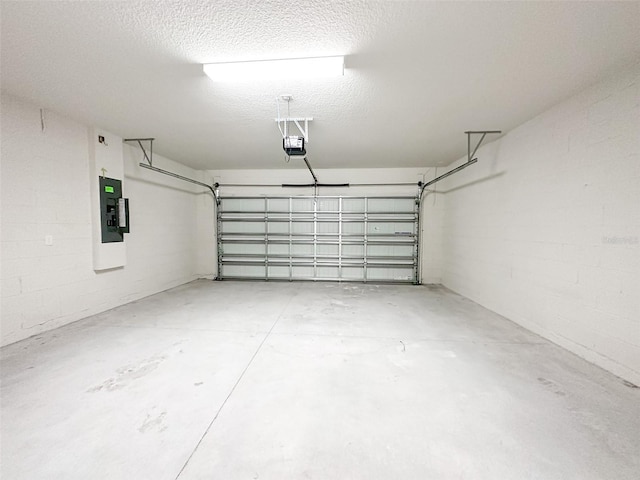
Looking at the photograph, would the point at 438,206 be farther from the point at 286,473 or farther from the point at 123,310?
the point at 123,310

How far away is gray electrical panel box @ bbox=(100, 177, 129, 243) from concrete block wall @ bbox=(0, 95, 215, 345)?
7.5 inches

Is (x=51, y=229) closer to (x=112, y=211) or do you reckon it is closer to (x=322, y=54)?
(x=112, y=211)

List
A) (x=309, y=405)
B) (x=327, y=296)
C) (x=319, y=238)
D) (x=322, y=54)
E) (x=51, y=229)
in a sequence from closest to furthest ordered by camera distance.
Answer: (x=309, y=405), (x=322, y=54), (x=51, y=229), (x=327, y=296), (x=319, y=238)

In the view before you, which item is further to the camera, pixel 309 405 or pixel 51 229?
pixel 51 229

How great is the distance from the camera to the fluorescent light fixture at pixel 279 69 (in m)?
2.12

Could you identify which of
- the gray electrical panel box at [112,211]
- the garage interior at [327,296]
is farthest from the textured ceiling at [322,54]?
the gray electrical panel box at [112,211]

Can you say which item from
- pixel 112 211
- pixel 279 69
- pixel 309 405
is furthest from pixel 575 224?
pixel 112 211

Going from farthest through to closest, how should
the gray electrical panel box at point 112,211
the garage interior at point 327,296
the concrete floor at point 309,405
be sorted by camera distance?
the gray electrical panel box at point 112,211 → the garage interior at point 327,296 → the concrete floor at point 309,405

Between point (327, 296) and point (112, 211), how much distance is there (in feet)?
12.1

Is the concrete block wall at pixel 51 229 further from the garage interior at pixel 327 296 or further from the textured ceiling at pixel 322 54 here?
the textured ceiling at pixel 322 54

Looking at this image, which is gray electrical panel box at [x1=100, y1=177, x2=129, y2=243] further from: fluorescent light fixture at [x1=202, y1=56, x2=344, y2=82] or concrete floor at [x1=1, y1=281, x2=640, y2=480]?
fluorescent light fixture at [x1=202, y1=56, x2=344, y2=82]

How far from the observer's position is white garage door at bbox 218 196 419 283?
617 centimetres

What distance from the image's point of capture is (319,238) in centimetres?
637

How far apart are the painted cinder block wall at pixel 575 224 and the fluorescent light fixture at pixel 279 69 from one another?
243 centimetres
